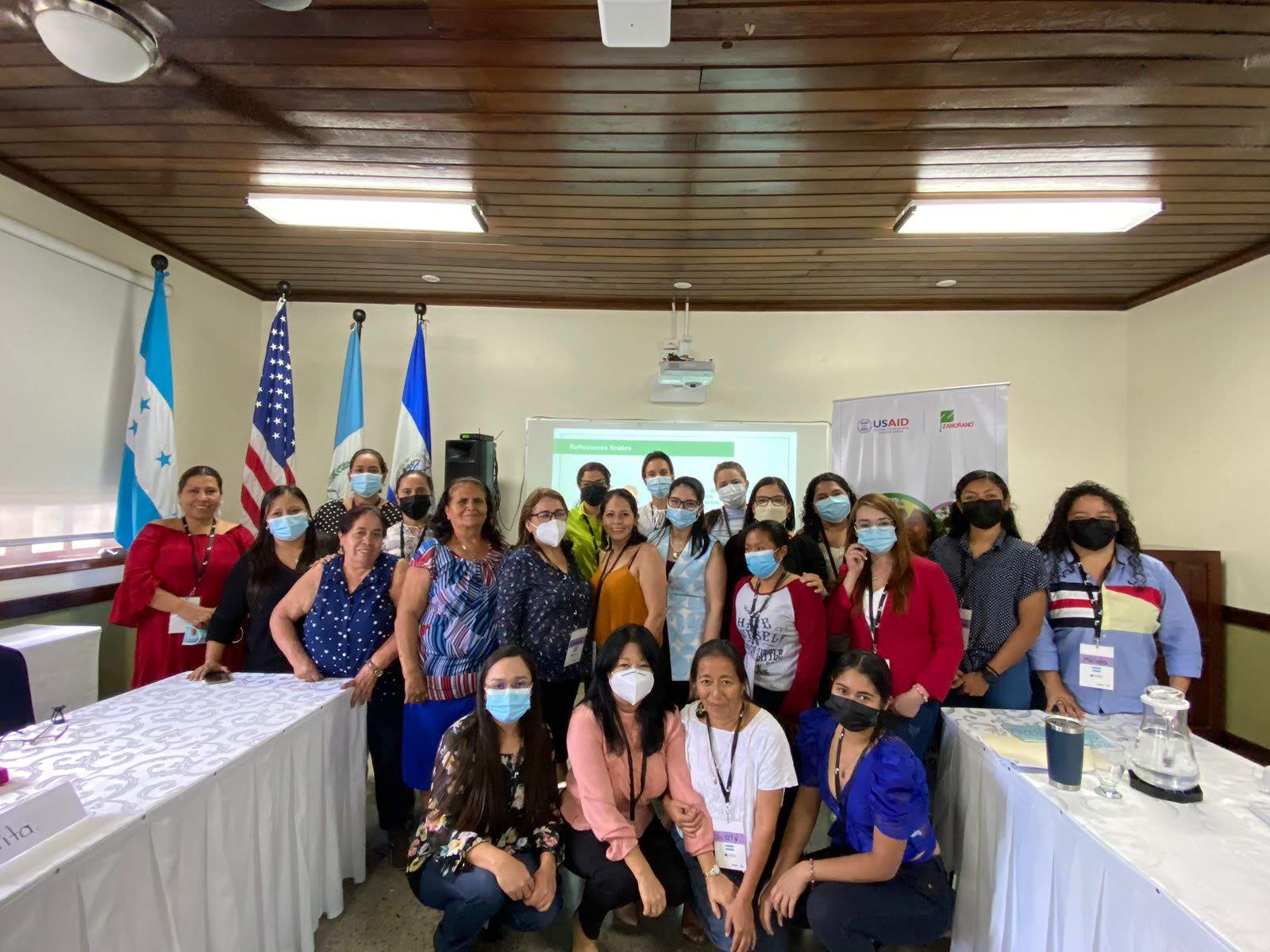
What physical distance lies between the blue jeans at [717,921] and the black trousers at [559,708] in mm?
541

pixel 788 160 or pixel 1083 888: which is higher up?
pixel 788 160

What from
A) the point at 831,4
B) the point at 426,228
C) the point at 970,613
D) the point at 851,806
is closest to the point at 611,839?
the point at 851,806

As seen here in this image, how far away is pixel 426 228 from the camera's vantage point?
319 cm

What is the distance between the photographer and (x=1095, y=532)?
211 centimetres

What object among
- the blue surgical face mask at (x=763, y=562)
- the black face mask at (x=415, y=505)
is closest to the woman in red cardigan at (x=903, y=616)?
the blue surgical face mask at (x=763, y=562)

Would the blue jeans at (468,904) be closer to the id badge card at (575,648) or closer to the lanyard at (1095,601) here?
the id badge card at (575,648)

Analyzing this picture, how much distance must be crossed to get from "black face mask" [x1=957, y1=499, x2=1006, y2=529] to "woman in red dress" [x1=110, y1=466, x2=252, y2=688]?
3.03 metres

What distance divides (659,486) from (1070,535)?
1624mm

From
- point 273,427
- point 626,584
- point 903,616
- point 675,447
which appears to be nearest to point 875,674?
point 903,616

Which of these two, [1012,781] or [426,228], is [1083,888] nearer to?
[1012,781]

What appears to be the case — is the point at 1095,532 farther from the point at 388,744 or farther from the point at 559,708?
the point at 388,744

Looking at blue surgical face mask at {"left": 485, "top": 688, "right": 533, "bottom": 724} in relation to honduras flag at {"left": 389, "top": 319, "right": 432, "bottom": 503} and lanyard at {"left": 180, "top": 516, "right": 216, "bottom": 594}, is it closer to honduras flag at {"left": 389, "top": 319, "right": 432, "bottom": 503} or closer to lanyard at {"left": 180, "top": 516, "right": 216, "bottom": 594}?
lanyard at {"left": 180, "top": 516, "right": 216, "bottom": 594}

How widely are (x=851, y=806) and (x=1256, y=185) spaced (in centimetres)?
326

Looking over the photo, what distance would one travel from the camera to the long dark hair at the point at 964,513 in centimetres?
234
